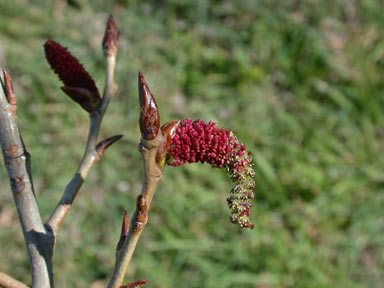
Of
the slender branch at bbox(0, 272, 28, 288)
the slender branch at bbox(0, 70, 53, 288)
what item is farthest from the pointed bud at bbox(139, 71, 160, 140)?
the slender branch at bbox(0, 272, 28, 288)

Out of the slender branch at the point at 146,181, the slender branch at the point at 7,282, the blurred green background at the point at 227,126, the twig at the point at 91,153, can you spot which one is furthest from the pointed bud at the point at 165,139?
the blurred green background at the point at 227,126

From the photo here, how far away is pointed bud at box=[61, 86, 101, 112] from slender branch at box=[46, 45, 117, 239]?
1 cm

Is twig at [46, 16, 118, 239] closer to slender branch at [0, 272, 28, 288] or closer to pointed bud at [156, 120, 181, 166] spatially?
slender branch at [0, 272, 28, 288]

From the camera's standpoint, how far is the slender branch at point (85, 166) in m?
0.82

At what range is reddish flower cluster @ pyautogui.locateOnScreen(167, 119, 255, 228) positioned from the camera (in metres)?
0.68

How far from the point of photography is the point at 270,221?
268 cm

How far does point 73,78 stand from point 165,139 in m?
0.33

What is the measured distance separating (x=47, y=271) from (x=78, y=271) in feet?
6.15

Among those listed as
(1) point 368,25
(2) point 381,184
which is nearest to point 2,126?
(2) point 381,184

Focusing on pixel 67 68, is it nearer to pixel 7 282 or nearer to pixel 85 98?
pixel 85 98

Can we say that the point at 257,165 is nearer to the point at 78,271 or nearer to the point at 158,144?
the point at 78,271

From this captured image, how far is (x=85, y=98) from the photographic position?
871 millimetres

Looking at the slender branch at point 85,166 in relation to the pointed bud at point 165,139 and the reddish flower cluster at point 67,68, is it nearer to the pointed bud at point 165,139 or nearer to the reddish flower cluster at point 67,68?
the reddish flower cluster at point 67,68

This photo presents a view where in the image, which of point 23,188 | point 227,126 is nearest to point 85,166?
point 23,188
